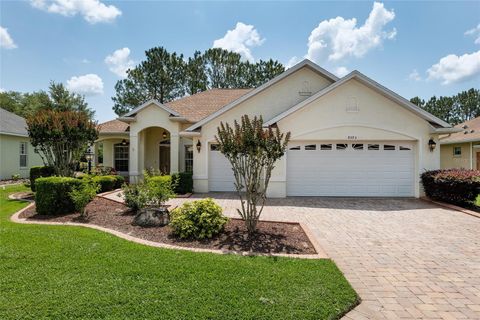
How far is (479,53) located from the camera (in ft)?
52.1

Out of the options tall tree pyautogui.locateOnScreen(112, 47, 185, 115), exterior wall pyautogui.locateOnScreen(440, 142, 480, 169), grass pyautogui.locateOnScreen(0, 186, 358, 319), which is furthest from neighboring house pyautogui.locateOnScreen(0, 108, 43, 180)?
exterior wall pyautogui.locateOnScreen(440, 142, 480, 169)

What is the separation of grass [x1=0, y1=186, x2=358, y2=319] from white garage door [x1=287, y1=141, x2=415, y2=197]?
776 cm

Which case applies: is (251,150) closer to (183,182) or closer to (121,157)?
(183,182)

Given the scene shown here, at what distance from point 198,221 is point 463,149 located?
2344 centimetres

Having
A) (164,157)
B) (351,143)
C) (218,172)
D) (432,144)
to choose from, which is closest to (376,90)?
(351,143)

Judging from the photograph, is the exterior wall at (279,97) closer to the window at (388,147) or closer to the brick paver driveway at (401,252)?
the window at (388,147)

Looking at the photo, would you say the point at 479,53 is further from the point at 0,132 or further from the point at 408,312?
the point at 0,132

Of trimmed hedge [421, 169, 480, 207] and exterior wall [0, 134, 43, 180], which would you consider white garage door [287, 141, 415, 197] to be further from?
exterior wall [0, 134, 43, 180]

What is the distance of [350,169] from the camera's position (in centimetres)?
1224

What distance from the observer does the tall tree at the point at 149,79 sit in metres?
28.9

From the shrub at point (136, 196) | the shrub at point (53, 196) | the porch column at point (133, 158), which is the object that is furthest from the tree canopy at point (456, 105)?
the shrub at point (53, 196)

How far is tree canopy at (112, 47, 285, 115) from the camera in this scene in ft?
95.0

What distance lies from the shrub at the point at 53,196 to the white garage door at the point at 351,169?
8.67 meters

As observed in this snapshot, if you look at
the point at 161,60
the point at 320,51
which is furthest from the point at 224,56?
the point at 320,51
